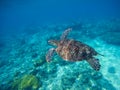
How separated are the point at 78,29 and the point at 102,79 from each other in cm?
1240

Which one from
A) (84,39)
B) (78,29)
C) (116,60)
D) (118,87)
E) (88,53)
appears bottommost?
(118,87)

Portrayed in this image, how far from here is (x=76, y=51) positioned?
6535 mm

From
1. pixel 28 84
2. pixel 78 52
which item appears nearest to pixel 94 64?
pixel 78 52

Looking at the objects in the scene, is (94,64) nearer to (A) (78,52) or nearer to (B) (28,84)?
(A) (78,52)

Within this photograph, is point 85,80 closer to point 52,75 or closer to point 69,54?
point 52,75

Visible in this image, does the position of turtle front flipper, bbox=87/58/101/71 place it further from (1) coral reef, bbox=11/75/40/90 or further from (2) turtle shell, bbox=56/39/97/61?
(1) coral reef, bbox=11/75/40/90

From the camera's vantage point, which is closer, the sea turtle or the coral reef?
the sea turtle

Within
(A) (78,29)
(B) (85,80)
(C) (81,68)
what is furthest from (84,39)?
(B) (85,80)

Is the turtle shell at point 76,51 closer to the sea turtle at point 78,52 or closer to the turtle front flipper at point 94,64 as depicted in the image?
the sea turtle at point 78,52

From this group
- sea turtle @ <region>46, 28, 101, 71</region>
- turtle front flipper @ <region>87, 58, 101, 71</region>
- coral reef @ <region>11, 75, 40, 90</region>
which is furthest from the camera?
coral reef @ <region>11, 75, 40, 90</region>

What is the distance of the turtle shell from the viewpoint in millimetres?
6465

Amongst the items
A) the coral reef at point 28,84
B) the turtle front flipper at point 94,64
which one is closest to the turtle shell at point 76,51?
the turtle front flipper at point 94,64

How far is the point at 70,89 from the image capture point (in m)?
9.51

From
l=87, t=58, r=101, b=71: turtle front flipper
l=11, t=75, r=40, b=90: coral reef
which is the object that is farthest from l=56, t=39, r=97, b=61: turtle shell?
l=11, t=75, r=40, b=90: coral reef
